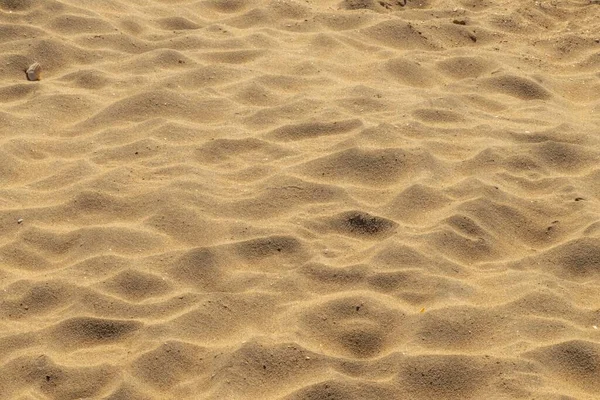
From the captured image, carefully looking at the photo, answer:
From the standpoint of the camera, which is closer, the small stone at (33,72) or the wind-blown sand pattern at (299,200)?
the wind-blown sand pattern at (299,200)

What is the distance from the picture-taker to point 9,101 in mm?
4625

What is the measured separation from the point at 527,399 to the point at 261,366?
844mm

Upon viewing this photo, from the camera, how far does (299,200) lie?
3.95 m

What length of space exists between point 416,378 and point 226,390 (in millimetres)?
603

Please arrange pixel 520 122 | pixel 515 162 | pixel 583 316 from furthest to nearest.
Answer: pixel 520 122, pixel 515 162, pixel 583 316

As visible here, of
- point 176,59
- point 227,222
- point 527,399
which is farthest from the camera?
point 176,59

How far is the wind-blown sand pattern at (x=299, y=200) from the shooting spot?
3150 millimetres

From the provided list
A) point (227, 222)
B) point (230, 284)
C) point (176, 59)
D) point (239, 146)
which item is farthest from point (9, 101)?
point (230, 284)

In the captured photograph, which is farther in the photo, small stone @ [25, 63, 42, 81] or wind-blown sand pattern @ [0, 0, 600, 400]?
small stone @ [25, 63, 42, 81]

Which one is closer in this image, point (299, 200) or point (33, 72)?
point (299, 200)

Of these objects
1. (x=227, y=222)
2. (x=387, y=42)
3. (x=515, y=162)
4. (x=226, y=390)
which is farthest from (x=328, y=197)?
(x=387, y=42)

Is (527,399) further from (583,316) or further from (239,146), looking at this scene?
(239,146)

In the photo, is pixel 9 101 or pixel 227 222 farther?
pixel 9 101

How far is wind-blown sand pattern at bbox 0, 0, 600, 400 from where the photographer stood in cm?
315
